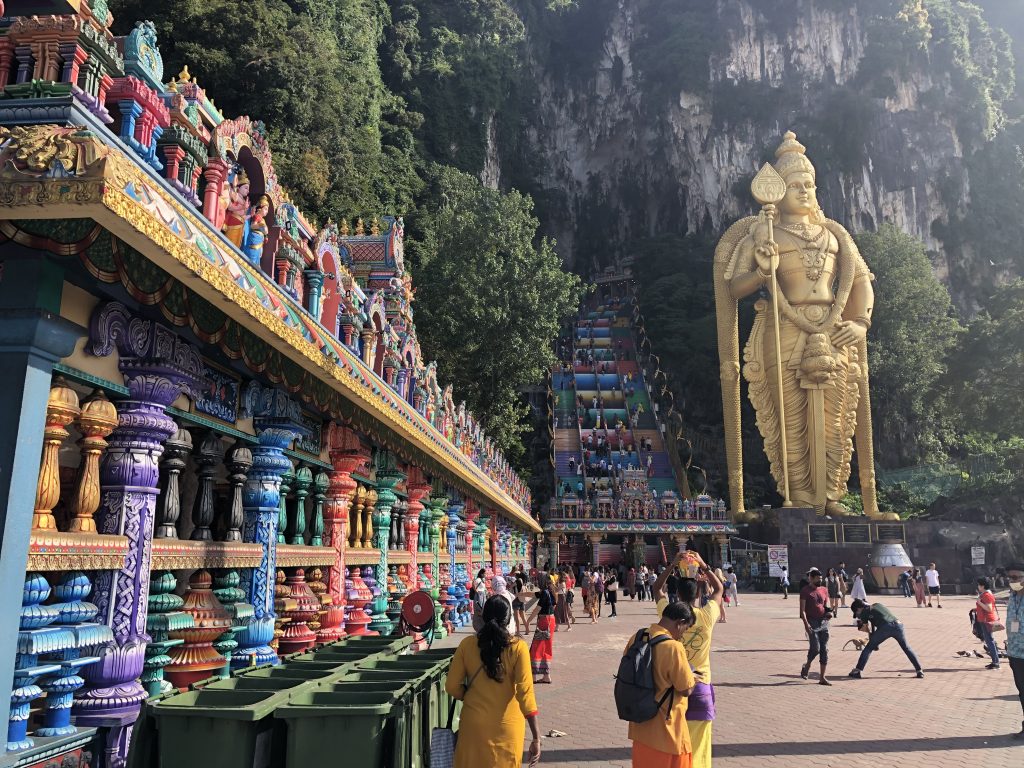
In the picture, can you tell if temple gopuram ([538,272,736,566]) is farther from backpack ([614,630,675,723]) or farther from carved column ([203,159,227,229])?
carved column ([203,159,227,229])

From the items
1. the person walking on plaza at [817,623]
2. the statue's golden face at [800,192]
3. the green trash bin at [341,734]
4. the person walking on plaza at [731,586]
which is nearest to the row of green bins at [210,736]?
the green trash bin at [341,734]

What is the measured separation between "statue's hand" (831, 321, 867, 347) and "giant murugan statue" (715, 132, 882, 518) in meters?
0.04

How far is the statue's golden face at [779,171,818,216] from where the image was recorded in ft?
97.1

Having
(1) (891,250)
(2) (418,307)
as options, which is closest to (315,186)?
(2) (418,307)

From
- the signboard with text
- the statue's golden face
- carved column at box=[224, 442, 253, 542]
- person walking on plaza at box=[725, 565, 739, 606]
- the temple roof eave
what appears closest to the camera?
the temple roof eave

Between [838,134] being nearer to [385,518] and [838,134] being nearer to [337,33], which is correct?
[337,33]

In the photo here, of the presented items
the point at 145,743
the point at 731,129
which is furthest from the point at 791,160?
the point at 731,129

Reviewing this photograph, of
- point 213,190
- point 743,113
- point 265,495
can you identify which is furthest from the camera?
point 743,113

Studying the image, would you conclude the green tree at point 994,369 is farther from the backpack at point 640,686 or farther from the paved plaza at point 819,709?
the backpack at point 640,686

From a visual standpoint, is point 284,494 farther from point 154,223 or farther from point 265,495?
point 154,223

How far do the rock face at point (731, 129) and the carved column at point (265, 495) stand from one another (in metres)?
50.8

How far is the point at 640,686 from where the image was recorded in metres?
3.41

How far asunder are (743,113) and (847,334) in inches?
1449

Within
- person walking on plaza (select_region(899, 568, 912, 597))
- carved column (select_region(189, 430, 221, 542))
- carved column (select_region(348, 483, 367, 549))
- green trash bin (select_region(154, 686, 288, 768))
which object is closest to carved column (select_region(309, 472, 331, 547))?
carved column (select_region(348, 483, 367, 549))
